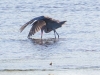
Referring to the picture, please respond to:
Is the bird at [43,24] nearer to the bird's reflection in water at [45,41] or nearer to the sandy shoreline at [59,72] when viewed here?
the bird's reflection in water at [45,41]

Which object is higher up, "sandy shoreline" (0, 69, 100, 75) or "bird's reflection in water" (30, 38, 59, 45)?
"bird's reflection in water" (30, 38, 59, 45)

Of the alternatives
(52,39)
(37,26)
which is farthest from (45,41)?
(37,26)

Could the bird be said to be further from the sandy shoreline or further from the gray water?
the sandy shoreline

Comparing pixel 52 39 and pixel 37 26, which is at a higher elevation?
pixel 37 26

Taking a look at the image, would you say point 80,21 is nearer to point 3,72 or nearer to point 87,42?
point 87,42

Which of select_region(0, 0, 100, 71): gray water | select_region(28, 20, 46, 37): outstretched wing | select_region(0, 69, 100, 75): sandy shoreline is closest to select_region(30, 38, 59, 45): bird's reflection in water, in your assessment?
select_region(0, 0, 100, 71): gray water

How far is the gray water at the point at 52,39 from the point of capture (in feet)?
30.2

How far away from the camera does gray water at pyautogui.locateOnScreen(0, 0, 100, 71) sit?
9.22 m

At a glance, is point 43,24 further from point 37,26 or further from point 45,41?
point 45,41

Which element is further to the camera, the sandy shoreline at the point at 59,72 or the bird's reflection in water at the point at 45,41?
the bird's reflection in water at the point at 45,41

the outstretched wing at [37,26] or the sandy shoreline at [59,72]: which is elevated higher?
the outstretched wing at [37,26]

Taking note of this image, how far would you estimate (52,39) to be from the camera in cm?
1259

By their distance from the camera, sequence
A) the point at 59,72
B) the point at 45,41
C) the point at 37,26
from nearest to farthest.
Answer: the point at 59,72 < the point at 45,41 < the point at 37,26

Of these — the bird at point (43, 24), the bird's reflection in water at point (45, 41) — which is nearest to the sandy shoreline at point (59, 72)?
the bird's reflection in water at point (45, 41)
